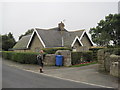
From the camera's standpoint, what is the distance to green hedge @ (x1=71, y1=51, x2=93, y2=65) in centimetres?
1583

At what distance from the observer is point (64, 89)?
6512 millimetres

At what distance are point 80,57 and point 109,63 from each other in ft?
19.3

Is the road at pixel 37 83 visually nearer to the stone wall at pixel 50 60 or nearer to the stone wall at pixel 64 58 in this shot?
the stone wall at pixel 64 58

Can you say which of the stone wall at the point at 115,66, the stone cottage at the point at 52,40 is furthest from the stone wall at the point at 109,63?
the stone cottage at the point at 52,40

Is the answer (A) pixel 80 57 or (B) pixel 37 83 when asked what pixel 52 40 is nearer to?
(A) pixel 80 57

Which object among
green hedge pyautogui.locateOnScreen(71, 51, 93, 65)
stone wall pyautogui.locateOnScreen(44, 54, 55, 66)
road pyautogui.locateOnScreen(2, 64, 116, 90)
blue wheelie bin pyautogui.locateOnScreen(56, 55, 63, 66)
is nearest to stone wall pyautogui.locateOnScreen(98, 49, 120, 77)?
road pyautogui.locateOnScreen(2, 64, 116, 90)

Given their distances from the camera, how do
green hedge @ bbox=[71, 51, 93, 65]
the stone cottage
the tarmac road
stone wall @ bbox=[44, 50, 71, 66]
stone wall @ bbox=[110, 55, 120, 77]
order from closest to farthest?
the tarmac road
stone wall @ bbox=[110, 55, 120, 77]
stone wall @ bbox=[44, 50, 71, 66]
green hedge @ bbox=[71, 51, 93, 65]
the stone cottage

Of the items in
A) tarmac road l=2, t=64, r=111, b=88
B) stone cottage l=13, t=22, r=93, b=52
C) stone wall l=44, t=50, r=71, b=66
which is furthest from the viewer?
stone cottage l=13, t=22, r=93, b=52

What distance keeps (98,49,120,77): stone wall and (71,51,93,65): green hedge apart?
Result: 419cm

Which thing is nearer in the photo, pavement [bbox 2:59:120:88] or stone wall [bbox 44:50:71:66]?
pavement [bbox 2:59:120:88]

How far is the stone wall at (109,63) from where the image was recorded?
9.06 meters

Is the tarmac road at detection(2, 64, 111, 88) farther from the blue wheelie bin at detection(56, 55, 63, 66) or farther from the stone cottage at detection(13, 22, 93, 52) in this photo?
the stone cottage at detection(13, 22, 93, 52)

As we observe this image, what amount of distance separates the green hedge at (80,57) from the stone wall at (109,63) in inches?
165

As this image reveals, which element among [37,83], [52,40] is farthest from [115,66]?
[52,40]
